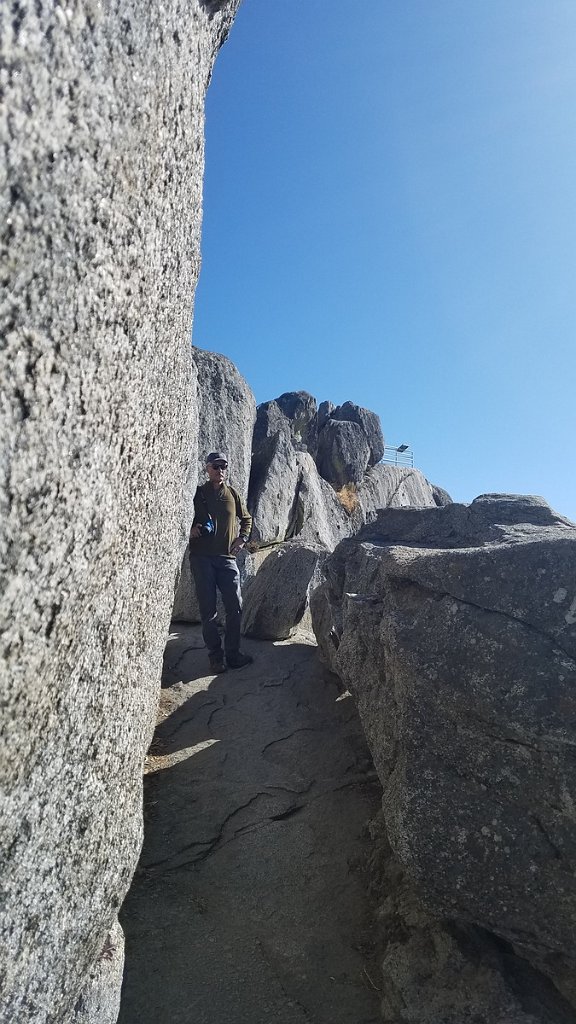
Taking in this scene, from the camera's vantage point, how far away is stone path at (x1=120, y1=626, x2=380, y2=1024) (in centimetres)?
353

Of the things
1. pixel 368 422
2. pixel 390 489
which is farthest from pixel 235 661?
pixel 368 422

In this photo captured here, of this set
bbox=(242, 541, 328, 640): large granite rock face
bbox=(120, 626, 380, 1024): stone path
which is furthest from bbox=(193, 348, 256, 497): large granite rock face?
bbox=(120, 626, 380, 1024): stone path

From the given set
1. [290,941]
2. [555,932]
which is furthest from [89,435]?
[290,941]

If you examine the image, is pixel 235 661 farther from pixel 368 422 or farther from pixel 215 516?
pixel 368 422

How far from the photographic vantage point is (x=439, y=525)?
8.23 metres

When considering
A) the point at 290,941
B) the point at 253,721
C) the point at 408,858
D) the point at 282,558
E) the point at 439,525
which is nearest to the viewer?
the point at 408,858

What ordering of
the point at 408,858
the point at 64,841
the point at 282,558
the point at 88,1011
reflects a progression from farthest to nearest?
the point at 282,558 → the point at 408,858 → the point at 88,1011 → the point at 64,841

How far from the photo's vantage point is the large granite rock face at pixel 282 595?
32.9 ft

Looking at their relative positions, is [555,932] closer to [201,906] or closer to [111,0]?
[201,906]

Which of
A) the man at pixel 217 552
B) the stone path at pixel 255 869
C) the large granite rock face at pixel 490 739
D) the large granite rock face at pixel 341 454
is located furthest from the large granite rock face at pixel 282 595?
the large granite rock face at pixel 341 454

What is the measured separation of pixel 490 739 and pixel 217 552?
17.9 ft

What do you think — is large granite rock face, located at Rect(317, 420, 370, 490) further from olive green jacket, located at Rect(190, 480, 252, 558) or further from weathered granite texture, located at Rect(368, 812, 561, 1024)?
weathered granite texture, located at Rect(368, 812, 561, 1024)

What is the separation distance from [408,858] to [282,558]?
295 inches

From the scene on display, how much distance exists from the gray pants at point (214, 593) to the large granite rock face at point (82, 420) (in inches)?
211
